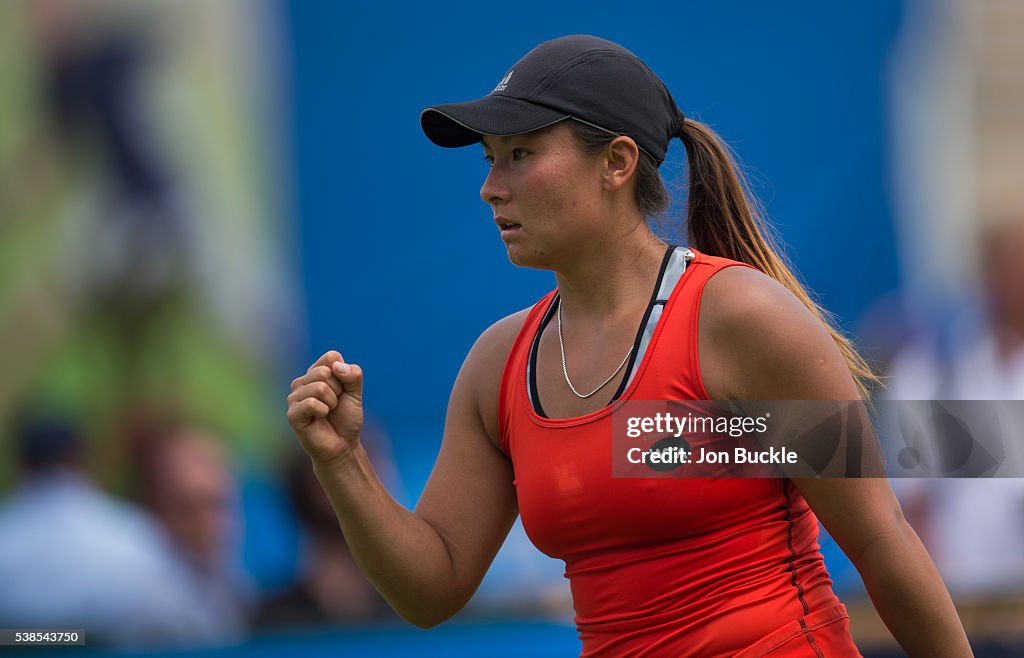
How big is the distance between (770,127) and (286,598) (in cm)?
205

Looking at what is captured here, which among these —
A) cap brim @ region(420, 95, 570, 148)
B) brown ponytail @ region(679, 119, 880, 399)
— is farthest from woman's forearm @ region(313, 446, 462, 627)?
brown ponytail @ region(679, 119, 880, 399)

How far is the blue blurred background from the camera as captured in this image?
11.9ft

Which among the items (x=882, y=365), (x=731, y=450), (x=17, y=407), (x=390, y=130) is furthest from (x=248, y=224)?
(x=731, y=450)

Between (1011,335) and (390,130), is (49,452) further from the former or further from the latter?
(1011,335)

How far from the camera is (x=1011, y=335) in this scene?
390 cm

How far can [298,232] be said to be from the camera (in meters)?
3.70

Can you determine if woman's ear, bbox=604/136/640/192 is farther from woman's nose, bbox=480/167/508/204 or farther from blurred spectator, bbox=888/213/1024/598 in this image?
blurred spectator, bbox=888/213/1024/598

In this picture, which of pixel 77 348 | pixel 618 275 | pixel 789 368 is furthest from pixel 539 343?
pixel 77 348

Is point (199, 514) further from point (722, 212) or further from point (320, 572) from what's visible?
point (722, 212)

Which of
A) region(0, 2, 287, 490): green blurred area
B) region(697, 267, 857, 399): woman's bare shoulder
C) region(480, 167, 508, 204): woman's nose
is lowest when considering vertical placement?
region(697, 267, 857, 399): woman's bare shoulder

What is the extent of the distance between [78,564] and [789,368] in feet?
8.65

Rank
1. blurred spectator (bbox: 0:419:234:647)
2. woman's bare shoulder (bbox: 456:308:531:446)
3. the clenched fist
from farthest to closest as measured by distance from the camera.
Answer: blurred spectator (bbox: 0:419:234:647)
woman's bare shoulder (bbox: 456:308:531:446)
the clenched fist

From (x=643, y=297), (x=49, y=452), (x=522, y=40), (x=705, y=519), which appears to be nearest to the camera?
(x=705, y=519)

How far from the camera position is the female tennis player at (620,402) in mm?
1648
